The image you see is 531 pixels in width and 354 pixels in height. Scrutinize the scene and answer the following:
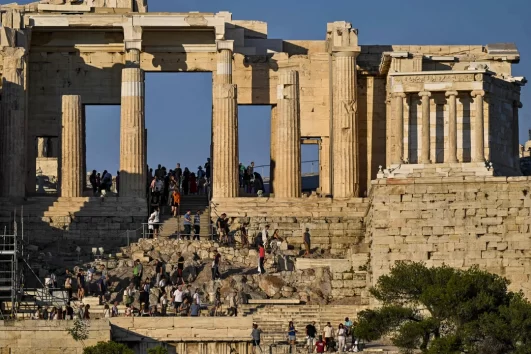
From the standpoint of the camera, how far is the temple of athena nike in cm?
9075

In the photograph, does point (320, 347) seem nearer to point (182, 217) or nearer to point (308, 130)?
point (182, 217)

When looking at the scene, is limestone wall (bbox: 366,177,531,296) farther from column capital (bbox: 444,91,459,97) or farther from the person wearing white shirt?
the person wearing white shirt

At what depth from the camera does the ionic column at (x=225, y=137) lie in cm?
10125

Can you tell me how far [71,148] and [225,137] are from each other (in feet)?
Answer: 20.2

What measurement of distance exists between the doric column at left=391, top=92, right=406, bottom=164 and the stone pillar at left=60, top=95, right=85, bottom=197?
1313 cm

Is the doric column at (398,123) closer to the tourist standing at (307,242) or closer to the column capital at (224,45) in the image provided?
the tourist standing at (307,242)


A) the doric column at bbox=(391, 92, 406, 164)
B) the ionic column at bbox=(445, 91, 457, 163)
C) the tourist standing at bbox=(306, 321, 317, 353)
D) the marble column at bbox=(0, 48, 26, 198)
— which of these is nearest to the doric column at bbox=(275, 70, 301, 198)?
the doric column at bbox=(391, 92, 406, 164)

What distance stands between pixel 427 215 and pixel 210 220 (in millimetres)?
10884

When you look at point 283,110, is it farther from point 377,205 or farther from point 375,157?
point 377,205

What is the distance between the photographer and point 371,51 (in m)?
104

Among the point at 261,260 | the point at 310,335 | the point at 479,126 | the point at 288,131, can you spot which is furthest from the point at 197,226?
the point at 310,335

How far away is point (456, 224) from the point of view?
90375mm

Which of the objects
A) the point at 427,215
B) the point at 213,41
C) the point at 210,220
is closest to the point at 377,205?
the point at 427,215

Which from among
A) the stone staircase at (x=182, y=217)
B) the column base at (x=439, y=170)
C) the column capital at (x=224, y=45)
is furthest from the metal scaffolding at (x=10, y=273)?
the column base at (x=439, y=170)
